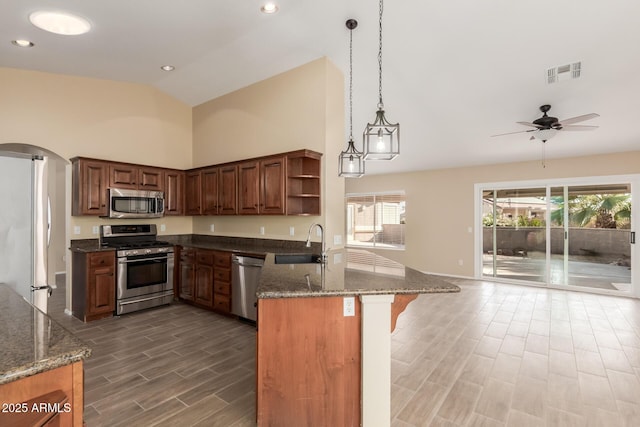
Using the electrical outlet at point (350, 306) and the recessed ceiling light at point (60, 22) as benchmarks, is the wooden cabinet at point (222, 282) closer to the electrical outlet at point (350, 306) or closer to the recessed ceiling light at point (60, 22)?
the electrical outlet at point (350, 306)

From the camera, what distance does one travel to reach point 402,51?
3.67 m

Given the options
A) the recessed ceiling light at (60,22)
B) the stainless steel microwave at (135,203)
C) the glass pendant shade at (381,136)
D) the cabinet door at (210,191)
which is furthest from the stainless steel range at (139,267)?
the glass pendant shade at (381,136)

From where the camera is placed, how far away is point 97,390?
246 cm

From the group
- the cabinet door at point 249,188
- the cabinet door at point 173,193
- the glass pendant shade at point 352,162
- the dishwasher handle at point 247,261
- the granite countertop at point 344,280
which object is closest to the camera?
the granite countertop at point 344,280

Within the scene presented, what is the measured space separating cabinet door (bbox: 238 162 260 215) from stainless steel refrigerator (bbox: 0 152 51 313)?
8.37 feet

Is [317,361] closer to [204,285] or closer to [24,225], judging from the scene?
[24,225]

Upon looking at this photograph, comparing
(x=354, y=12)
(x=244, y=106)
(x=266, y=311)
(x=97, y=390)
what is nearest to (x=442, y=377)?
(x=266, y=311)

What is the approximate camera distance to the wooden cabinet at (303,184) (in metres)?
3.99

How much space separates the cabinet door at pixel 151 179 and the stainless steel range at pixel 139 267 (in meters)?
0.61

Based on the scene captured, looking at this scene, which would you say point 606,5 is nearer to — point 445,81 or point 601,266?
point 445,81

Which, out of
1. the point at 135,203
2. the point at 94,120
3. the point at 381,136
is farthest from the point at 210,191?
the point at 381,136

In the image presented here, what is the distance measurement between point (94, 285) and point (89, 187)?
130 centimetres

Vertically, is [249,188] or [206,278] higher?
[249,188]

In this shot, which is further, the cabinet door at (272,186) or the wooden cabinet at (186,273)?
the wooden cabinet at (186,273)
